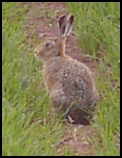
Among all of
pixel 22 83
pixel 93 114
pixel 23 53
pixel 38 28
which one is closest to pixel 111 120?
pixel 93 114

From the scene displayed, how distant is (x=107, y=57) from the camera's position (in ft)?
23.3

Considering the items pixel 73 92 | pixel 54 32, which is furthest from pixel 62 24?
pixel 54 32

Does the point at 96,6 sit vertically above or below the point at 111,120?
above

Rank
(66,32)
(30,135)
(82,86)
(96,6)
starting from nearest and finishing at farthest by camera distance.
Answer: (30,135) → (82,86) → (66,32) → (96,6)

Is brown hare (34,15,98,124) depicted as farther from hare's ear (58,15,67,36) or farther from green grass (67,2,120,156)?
hare's ear (58,15,67,36)

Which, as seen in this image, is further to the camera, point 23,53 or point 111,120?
point 23,53

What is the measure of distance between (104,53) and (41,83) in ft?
2.23

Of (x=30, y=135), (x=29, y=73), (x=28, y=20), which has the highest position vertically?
(x=28, y=20)

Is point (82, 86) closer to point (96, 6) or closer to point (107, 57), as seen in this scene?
point (107, 57)

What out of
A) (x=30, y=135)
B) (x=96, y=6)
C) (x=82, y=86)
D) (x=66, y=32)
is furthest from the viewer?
(x=96, y=6)

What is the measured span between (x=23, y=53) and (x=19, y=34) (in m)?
0.20

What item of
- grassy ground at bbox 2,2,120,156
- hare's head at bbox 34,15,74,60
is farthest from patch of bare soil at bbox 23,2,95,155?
hare's head at bbox 34,15,74,60

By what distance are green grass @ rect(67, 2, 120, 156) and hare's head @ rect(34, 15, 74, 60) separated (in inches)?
14.3

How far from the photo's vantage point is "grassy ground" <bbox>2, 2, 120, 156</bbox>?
5734 mm
